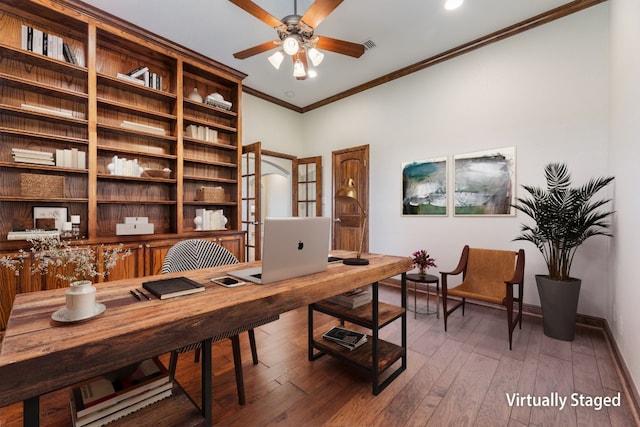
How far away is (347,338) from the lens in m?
2.10

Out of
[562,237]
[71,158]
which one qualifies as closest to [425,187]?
[562,237]

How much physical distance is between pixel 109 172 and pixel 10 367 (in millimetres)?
3188

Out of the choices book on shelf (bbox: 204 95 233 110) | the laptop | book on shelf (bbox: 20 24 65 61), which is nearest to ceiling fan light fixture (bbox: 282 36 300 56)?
the laptop

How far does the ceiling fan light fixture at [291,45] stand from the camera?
2328 mm

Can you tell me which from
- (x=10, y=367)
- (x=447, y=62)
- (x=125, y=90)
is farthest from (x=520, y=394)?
(x=125, y=90)

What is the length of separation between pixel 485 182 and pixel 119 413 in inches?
150

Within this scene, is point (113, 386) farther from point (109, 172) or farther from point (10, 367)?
point (109, 172)

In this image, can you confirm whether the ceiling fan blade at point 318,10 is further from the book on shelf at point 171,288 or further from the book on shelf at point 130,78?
the book on shelf at point 130,78

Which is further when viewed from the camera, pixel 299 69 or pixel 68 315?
pixel 299 69

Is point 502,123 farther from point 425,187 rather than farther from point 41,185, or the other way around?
point 41,185

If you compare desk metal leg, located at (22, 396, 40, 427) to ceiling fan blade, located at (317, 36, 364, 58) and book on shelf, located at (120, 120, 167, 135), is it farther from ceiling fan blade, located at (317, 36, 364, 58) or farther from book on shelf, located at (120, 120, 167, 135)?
book on shelf, located at (120, 120, 167, 135)

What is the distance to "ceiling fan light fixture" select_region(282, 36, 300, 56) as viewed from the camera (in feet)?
7.64

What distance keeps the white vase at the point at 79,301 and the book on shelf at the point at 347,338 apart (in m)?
1.60

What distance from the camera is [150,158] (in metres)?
3.55
